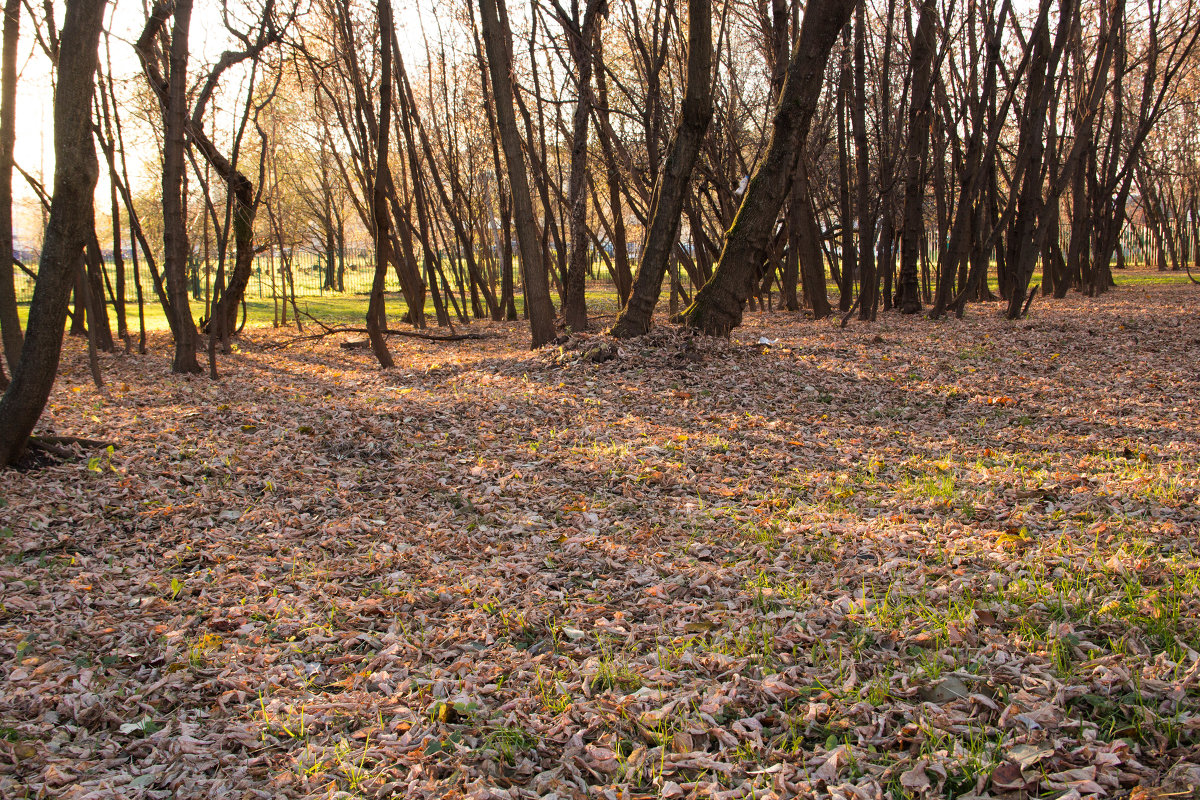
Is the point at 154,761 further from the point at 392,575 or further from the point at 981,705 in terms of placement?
the point at 981,705

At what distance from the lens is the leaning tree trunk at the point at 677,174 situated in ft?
28.0

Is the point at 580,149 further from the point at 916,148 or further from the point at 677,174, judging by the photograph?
the point at 916,148

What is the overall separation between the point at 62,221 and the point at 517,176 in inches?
228

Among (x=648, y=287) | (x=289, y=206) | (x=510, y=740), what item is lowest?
(x=510, y=740)

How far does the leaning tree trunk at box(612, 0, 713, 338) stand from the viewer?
336 inches

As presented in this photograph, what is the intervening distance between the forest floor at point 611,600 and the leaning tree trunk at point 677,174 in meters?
2.48

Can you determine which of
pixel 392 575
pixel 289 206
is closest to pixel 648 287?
pixel 392 575

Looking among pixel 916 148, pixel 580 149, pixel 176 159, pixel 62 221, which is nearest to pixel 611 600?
pixel 62 221

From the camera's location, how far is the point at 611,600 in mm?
3799

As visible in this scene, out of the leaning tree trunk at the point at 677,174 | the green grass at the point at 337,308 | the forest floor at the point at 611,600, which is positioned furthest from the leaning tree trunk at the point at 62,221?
the green grass at the point at 337,308

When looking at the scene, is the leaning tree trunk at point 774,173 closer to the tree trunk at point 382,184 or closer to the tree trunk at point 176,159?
the tree trunk at point 382,184

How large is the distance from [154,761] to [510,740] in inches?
50.5

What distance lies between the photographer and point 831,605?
351 cm

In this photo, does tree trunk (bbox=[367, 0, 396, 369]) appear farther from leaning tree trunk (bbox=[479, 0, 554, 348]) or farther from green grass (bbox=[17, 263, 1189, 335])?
green grass (bbox=[17, 263, 1189, 335])
